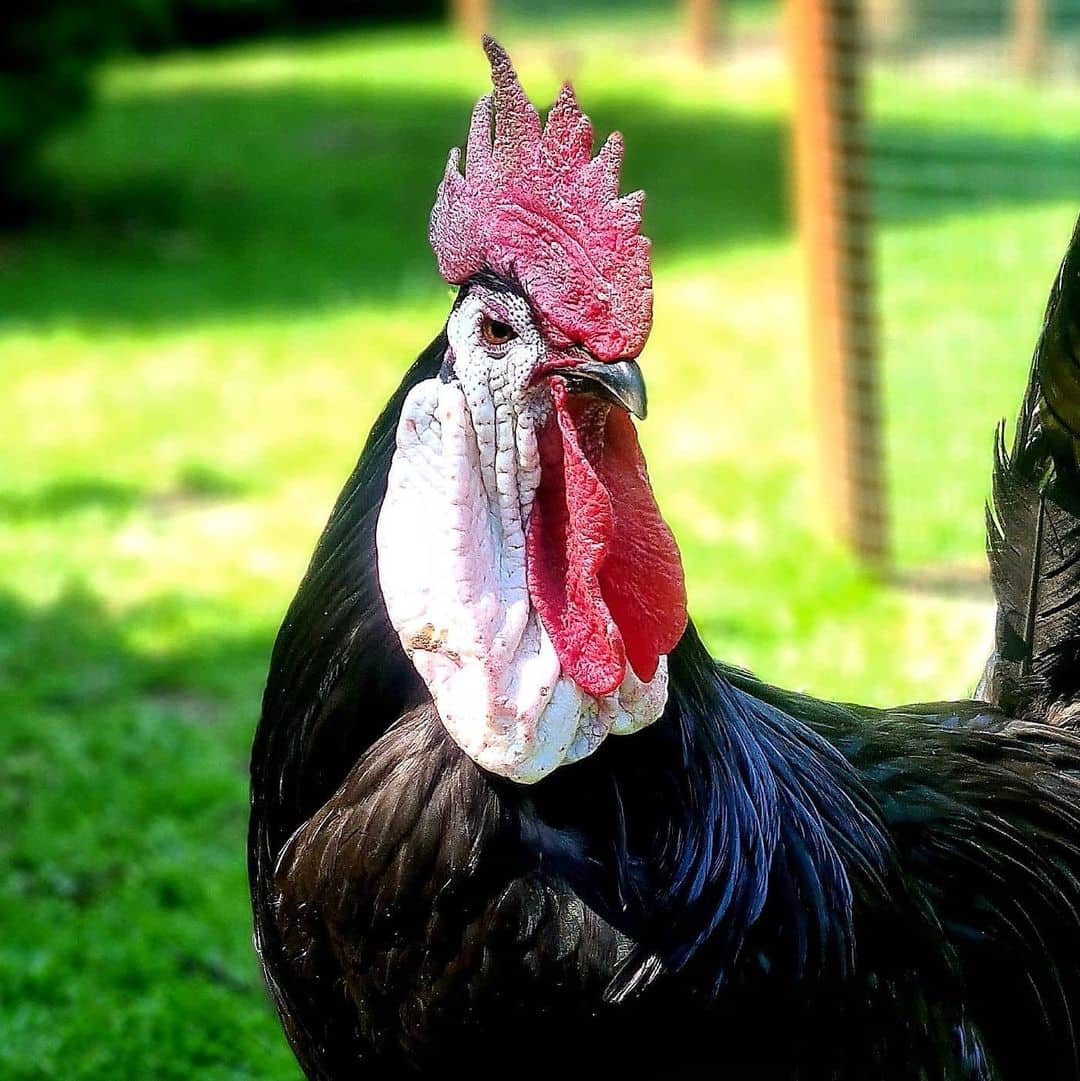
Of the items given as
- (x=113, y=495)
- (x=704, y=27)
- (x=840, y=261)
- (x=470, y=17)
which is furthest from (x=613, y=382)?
(x=470, y=17)

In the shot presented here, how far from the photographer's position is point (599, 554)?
243 centimetres

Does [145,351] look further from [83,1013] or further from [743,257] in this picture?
[83,1013]

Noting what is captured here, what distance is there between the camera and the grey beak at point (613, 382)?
2.28 m

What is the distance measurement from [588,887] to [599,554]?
19.6 inches

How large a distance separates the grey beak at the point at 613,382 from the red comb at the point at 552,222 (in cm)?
2

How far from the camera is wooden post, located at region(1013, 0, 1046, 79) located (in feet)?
22.7

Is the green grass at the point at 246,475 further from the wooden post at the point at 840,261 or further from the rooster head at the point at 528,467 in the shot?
the rooster head at the point at 528,467

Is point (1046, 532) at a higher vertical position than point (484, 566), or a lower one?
higher

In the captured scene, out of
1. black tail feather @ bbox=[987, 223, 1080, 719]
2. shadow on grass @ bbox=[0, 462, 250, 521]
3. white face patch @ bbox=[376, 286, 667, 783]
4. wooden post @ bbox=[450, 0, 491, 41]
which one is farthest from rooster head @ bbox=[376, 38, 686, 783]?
wooden post @ bbox=[450, 0, 491, 41]

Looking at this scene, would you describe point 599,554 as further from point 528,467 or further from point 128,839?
point 128,839

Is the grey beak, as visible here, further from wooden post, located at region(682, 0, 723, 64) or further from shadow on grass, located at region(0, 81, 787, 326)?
wooden post, located at region(682, 0, 723, 64)

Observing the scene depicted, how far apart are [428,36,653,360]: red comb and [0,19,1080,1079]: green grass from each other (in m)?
2.52

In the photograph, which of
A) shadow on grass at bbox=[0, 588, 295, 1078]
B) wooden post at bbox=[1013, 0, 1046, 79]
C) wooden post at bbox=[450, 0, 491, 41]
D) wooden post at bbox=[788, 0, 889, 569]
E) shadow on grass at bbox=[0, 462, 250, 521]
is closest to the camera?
shadow on grass at bbox=[0, 588, 295, 1078]

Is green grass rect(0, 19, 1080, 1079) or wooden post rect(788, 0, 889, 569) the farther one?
wooden post rect(788, 0, 889, 569)
